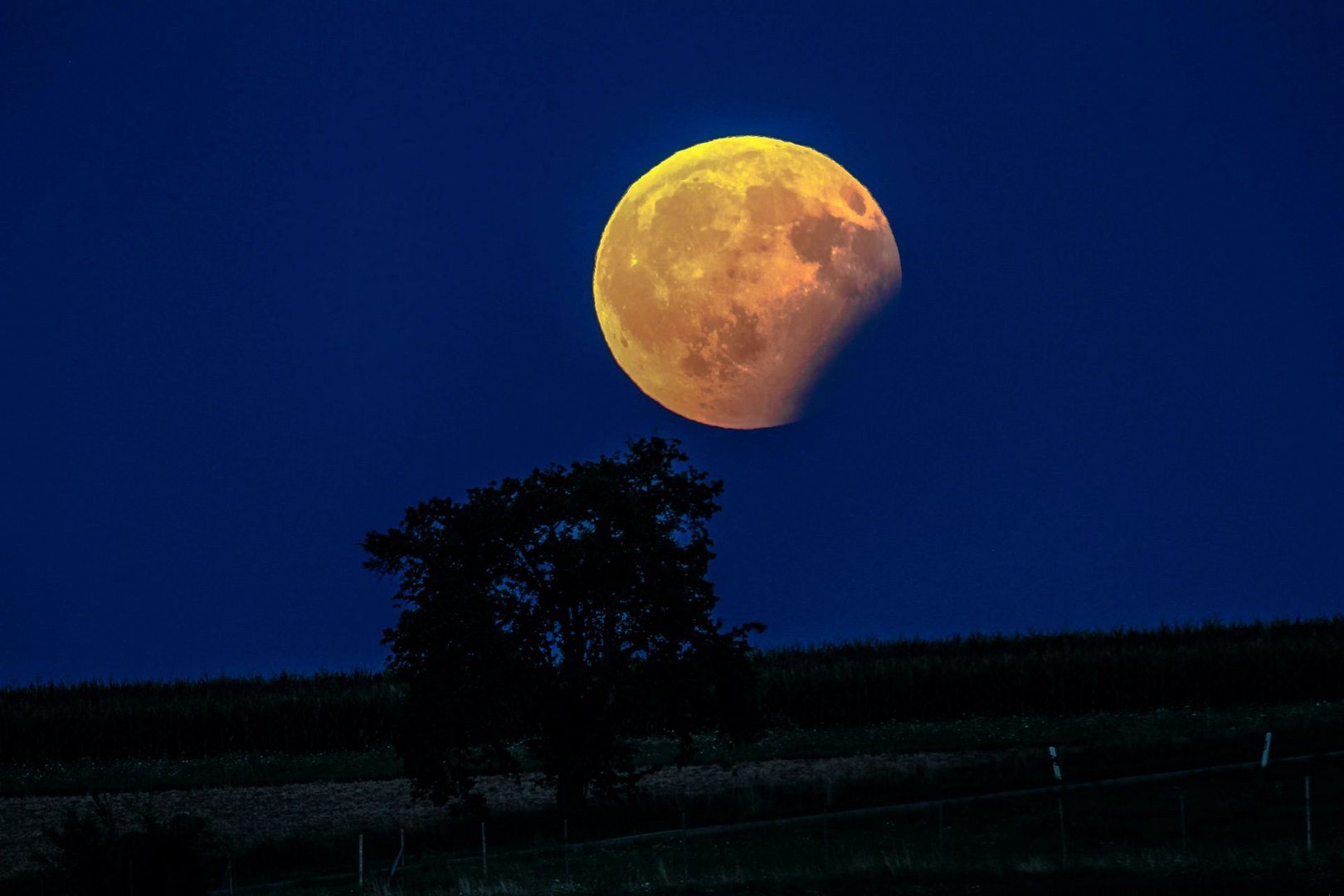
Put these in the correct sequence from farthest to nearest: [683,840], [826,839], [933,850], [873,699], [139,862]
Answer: [873,699] < [683,840] < [826,839] < [933,850] < [139,862]

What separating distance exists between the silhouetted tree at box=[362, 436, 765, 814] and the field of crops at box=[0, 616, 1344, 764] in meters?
32.1

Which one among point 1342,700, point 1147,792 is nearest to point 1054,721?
point 1342,700

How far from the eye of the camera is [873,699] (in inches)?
3066

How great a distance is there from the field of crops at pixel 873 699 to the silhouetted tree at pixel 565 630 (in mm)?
32137

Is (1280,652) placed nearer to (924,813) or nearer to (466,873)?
(924,813)

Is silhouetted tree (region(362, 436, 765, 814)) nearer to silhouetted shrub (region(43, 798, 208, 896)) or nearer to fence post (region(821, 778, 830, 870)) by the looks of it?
fence post (region(821, 778, 830, 870))

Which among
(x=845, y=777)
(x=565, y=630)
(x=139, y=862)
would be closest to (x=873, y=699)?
(x=845, y=777)

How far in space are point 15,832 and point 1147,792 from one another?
3433 centimetres

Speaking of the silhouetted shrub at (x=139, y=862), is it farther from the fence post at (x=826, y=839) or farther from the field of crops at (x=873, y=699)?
the field of crops at (x=873, y=699)

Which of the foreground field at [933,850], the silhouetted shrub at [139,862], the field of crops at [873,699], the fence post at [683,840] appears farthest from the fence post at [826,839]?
the field of crops at [873,699]

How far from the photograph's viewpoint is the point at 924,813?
4412cm

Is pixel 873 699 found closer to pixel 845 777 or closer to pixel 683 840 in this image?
→ pixel 845 777

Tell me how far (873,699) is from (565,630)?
117 feet

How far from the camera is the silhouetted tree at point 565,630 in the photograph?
1702 inches
